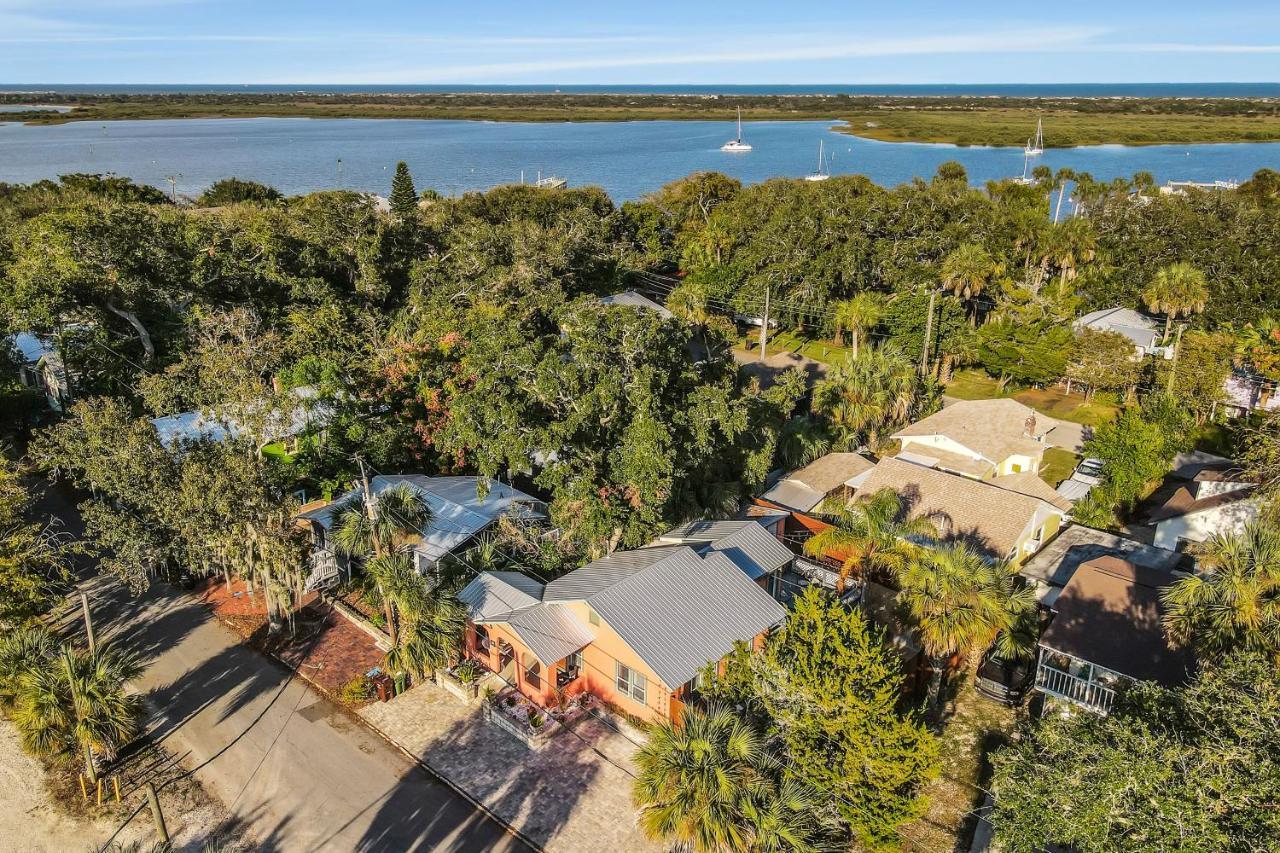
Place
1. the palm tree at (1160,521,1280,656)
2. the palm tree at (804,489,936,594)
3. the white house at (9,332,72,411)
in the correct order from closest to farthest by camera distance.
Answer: the palm tree at (1160,521,1280,656) < the palm tree at (804,489,936,594) < the white house at (9,332,72,411)

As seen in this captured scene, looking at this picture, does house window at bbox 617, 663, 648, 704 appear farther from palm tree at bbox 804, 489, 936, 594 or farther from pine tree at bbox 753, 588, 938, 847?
palm tree at bbox 804, 489, 936, 594

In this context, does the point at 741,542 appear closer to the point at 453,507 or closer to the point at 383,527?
the point at 453,507

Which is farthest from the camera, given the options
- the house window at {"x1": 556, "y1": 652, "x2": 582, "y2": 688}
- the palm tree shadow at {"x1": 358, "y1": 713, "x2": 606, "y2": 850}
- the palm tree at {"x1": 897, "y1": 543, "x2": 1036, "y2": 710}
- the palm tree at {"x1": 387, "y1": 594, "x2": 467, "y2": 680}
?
the house window at {"x1": 556, "y1": 652, "x2": 582, "y2": 688}

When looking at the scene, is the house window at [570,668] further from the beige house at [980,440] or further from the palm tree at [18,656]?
the beige house at [980,440]

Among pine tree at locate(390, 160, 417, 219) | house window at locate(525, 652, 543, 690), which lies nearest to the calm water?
pine tree at locate(390, 160, 417, 219)

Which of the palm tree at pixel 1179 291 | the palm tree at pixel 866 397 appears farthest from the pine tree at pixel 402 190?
the palm tree at pixel 1179 291

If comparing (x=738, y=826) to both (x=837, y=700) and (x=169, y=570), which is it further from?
(x=169, y=570)

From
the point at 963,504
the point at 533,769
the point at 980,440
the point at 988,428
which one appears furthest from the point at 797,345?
the point at 533,769
